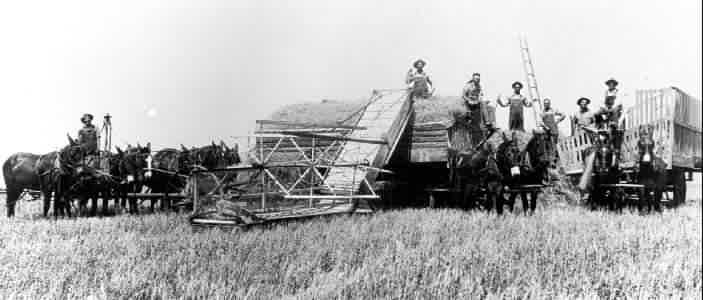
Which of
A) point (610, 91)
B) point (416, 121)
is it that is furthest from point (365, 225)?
point (610, 91)

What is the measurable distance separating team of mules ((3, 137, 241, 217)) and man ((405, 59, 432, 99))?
5.42 m

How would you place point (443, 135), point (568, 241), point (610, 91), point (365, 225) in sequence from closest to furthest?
Result: point (568, 241)
point (365, 225)
point (610, 91)
point (443, 135)

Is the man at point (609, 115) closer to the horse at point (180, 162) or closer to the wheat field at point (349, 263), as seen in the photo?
the wheat field at point (349, 263)

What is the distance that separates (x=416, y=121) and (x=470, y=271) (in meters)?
8.49

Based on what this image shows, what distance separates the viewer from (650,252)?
6.34 m

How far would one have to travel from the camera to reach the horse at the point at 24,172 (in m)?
11.2

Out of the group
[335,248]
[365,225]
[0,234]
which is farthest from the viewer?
[365,225]

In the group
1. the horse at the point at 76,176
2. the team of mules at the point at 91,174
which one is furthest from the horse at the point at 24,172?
the horse at the point at 76,176

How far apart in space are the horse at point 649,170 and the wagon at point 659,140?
0.51 ft

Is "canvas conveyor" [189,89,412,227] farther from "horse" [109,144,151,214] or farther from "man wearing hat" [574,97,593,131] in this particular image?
"man wearing hat" [574,97,593,131]

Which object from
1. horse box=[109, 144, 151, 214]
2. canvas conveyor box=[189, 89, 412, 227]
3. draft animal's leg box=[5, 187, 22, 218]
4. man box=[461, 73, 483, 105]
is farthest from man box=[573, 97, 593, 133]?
draft animal's leg box=[5, 187, 22, 218]

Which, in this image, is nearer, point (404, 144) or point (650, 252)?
point (650, 252)

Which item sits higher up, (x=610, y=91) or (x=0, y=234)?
(x=610, y=91)

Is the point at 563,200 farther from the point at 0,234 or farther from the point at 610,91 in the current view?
the point at 0,234
